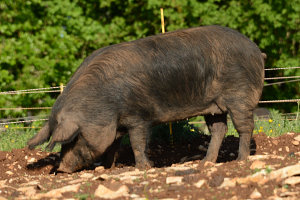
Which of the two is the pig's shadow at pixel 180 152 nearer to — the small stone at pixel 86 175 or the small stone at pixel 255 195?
the small stone at pixel 86 175

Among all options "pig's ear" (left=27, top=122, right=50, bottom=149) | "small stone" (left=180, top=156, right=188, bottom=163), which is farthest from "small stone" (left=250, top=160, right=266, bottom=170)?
"pig's ear" (left=27, top=122, right=50, bottom=149)

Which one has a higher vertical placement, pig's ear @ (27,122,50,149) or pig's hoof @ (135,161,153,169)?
pig's ear @ (27,122,50,149)

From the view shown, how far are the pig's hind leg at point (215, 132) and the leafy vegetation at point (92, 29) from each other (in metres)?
5.16

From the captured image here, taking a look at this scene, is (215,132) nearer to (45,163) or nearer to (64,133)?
(64,133)

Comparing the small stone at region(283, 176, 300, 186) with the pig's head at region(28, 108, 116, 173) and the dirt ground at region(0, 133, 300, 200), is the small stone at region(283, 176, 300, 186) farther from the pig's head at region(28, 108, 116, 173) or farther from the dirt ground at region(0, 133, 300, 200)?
the pig's head at region(28, 108, 116, 173)

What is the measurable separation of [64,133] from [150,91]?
107 centimetres

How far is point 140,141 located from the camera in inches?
229

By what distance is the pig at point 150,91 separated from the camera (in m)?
5.66

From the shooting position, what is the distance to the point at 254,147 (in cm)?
712

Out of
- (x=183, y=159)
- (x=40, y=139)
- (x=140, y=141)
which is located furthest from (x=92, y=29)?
(x=140, y=141)

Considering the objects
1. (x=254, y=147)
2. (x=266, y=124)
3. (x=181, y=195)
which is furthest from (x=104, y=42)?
(x=181, y=195)

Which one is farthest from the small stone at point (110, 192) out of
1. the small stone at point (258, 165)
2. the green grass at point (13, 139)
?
the green grass at point (13, 139)

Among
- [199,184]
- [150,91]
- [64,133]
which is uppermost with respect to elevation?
[150,91]

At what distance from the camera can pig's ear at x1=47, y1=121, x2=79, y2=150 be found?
5.50 meters
